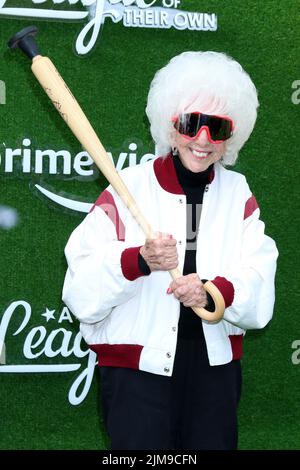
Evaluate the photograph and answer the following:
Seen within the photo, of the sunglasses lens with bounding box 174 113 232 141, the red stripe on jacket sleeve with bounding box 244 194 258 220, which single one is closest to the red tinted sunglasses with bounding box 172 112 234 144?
the sunglasses lens with bounding box 174 113 232 141

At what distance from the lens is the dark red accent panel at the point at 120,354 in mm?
2045

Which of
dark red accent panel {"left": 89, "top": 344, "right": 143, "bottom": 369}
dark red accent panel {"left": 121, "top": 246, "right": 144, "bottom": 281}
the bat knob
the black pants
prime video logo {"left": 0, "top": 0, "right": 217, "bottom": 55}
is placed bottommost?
the black pants

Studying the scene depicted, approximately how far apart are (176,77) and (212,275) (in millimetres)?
546

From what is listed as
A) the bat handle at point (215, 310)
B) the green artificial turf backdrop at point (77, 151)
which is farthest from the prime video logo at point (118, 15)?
the bat handle at point (215, 310)

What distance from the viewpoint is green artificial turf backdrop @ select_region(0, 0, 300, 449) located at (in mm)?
3111

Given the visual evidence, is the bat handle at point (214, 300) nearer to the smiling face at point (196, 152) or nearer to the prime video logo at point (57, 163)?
the smiling face at point (196, 152)

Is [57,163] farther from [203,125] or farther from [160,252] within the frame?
[160,252]

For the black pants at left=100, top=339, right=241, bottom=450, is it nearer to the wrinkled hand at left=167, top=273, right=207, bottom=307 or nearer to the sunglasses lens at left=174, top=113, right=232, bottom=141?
the wrinkled hand at left=167, top=273, right=207, bottom=307

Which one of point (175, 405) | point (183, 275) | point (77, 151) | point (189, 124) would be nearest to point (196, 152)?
point (189, 124)

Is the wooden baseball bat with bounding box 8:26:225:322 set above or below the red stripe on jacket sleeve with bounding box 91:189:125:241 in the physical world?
above

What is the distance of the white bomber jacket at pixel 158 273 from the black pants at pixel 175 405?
40mm

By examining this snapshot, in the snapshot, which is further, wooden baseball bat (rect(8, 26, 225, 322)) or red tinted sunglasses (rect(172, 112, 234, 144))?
wooden baseball bat (rect(8, 26, 225, 322))
